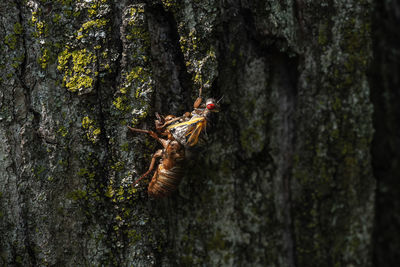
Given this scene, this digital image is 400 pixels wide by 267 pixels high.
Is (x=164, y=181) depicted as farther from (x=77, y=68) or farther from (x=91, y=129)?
(x=77, y=68)

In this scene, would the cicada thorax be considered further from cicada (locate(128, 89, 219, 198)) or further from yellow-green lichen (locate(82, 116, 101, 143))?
yellow-green lichen (locate(82, 116, 101, 143))

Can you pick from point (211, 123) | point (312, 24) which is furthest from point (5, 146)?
point (312, 24)

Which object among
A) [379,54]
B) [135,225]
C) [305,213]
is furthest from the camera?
[135,225]

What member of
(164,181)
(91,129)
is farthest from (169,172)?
(91,129)

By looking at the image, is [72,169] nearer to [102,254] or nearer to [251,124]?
[102,254]

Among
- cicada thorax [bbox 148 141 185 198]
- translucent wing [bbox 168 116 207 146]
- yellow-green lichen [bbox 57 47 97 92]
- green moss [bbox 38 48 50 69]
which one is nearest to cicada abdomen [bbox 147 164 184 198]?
cicada thorax [bbox 148 141 185 198]

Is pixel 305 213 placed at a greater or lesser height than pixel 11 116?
lesser
